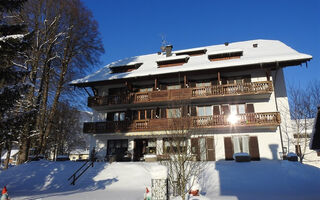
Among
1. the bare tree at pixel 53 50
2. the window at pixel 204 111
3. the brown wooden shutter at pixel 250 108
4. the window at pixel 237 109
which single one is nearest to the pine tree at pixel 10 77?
the bare tree at pixel 53 50

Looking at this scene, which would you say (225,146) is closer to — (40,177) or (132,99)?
(132,99)

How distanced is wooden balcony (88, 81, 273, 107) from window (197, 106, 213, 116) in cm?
161

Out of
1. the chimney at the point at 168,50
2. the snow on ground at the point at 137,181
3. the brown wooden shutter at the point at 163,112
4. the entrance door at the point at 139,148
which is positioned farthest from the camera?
the chimney at the point at 168,50

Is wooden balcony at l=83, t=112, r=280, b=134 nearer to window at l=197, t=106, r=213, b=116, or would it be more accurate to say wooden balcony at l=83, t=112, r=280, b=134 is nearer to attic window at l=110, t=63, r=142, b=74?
window at l=197, t=106, r=213, b=116

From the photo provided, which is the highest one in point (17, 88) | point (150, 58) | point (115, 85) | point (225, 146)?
point (150, 58)

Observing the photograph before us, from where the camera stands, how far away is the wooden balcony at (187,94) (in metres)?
16.9

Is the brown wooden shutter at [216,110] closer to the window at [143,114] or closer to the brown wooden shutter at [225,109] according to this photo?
the brown wooden shutter at [225,109]

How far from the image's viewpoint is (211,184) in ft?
39.2

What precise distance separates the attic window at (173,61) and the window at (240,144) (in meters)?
A: 9.00

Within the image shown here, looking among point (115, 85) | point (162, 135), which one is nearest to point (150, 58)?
point (115, 85)

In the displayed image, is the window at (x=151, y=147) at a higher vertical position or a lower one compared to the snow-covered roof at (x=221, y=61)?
lower

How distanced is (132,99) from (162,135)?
13.9ft

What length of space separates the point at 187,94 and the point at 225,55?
5.96 m

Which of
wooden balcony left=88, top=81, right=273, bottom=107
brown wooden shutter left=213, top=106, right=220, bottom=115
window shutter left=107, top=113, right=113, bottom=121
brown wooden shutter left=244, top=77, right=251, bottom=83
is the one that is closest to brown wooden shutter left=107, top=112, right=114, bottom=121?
window shutter left=107, top=113, right=113, bottom=121
